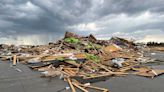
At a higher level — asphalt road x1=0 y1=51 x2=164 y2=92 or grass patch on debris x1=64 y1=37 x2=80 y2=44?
grass patch on debris x1=64 y1=37 x2=80 y2=44

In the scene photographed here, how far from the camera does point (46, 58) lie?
33.4 feet

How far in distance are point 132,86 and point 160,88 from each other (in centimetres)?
84

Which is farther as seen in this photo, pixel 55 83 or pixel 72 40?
pixel 72 40

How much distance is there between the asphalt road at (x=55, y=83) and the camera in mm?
5723

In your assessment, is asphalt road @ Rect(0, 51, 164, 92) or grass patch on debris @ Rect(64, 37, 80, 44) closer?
asphalt road @ Rect(0, 51, 164, 92)

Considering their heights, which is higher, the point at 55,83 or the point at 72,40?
the point at 72,40

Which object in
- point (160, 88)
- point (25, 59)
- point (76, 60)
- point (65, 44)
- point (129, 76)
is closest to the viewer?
point (160, 88)

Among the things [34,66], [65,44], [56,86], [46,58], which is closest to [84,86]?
[56,86]

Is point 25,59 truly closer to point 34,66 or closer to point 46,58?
point 46,58

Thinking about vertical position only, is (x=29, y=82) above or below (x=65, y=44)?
below

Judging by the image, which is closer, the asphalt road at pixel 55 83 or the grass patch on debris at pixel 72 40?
the asphalt road at pixel 55 83

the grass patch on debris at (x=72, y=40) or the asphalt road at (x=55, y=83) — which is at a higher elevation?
the grass patch on debris at (x=72, y=40)

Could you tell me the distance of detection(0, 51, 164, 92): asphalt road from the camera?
572cm

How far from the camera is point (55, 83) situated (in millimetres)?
6281
